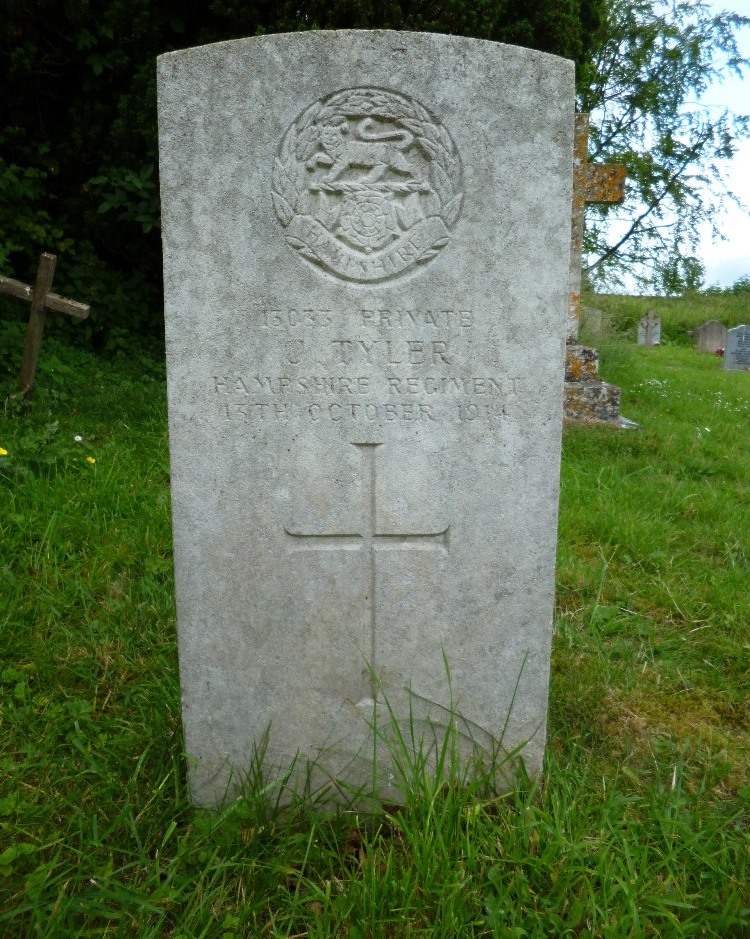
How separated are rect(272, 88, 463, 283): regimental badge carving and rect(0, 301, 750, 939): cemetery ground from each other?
105 cm

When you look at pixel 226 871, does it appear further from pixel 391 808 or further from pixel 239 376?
pixel 239 376

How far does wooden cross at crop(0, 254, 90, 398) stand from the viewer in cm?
493

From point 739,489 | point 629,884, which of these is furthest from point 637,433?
point 629,884

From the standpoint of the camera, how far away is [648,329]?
17.6 m

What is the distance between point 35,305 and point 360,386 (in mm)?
3758

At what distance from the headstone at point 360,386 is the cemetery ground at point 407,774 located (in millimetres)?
198

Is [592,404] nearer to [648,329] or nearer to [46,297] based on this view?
[46,297]

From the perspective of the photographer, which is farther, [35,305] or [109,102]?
[109,102]

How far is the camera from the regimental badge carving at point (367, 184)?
1888mm

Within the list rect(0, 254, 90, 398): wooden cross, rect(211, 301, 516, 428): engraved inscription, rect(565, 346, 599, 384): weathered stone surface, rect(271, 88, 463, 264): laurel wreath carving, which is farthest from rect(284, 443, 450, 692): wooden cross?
rect(565, 346, 599, 384): weathered stone surface

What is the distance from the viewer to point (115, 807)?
7.12 ft

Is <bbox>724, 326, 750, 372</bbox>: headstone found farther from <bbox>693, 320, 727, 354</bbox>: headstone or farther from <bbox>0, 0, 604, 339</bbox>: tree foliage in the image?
<bbox>0, 0, 604, 339</bbox>: tree foliage

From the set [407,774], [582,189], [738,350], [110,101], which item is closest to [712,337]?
[738,350]

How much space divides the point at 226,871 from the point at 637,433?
4.67 meters
